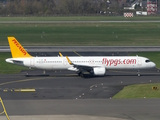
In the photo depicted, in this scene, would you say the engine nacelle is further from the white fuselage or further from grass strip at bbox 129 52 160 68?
grass strip at bbox 129 52 160 68

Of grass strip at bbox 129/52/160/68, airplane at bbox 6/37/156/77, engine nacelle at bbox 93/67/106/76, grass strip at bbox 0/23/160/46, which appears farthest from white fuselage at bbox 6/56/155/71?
grass strip at bbox 0/23/160/46

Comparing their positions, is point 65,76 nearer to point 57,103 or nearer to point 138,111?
point 57,103

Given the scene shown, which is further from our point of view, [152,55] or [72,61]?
[152,55]

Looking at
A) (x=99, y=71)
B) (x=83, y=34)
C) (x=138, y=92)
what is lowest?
(x=83, y=34)

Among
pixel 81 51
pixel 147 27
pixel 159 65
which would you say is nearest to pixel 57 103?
pixel 159 65

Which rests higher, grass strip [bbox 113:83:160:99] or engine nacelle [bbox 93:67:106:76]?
grass strip [bbox 113:83:160:99]

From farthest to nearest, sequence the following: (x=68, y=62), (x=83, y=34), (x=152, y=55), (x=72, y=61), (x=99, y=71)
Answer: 1. (x=83, y=34)
2. (x=152, y=55)
3. (x=72, y=61)
4. (x=68, y=62)
5. (x=99, y=71)

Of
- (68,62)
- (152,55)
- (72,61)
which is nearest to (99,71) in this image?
(72,61)

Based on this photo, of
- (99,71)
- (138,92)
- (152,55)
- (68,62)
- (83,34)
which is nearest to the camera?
(138,92)

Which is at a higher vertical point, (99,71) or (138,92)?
(138,92)

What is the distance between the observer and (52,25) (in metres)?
129

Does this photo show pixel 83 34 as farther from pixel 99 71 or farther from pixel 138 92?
pixel 138 92

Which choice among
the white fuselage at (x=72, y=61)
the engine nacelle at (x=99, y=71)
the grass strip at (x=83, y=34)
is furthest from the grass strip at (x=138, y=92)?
the grass strip at (x=83, y=34)

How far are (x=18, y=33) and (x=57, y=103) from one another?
7722cm
